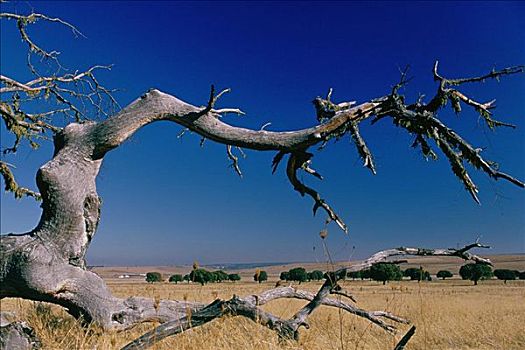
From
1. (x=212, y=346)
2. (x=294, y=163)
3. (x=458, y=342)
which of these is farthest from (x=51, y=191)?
(x=458, y=342)

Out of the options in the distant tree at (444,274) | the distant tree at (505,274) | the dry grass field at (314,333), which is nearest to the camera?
the dry grass field at (314,333)

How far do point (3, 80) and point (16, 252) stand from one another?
603 centimetres

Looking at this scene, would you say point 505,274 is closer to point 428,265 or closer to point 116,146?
point 428,265

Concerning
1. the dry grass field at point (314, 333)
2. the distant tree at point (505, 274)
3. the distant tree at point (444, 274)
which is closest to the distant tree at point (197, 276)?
the dry grass field at point (314, 333)

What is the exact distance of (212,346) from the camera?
527cm

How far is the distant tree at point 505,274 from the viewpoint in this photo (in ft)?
232

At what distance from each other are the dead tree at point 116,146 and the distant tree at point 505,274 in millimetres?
71957

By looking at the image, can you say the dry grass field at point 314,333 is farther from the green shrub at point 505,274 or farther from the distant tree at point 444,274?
the distant tree at point 444,274

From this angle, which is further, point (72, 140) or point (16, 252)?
point (72, 140)

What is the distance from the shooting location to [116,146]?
702cm

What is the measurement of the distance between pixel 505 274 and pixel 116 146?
78.1m

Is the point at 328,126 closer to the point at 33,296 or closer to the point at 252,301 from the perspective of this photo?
the point at 252,301

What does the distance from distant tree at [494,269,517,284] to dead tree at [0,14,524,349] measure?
236 feet

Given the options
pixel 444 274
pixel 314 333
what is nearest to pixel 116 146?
pixel 314 333
